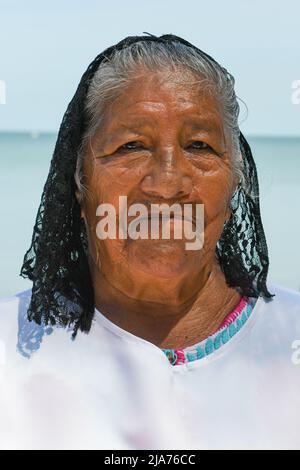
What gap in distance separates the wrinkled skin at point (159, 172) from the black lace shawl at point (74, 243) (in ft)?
0.23

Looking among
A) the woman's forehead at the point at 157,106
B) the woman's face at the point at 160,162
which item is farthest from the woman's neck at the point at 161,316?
the woman's forehead at the point at 157,106

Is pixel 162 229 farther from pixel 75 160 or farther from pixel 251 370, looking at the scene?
pixel 251 370

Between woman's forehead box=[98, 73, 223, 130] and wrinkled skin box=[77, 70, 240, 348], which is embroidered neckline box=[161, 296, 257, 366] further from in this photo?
woman's forehead box=[98, 73, 223, 130]

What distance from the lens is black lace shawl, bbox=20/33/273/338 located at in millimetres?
2844

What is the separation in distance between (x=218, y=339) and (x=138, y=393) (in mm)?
313

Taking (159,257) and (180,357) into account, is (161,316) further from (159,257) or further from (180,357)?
(159,257)

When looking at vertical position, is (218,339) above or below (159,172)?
below

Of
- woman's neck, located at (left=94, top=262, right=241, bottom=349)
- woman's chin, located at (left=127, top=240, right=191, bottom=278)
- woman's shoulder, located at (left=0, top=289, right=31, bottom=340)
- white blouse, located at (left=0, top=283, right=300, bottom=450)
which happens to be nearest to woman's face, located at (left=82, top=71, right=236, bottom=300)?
woman's chin, located at (left=127, top=240, right=191, bottom=278)

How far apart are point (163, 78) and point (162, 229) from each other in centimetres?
46

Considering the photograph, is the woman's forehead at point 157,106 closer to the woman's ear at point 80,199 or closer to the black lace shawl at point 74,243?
the black lace shawl at point 74,243

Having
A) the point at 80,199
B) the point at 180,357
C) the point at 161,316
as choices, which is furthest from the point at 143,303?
the point at 80,199

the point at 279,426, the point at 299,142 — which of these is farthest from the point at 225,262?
the point at 299,142

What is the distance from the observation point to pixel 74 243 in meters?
2.97

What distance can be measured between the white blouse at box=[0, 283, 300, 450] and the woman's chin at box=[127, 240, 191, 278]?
269 mm
